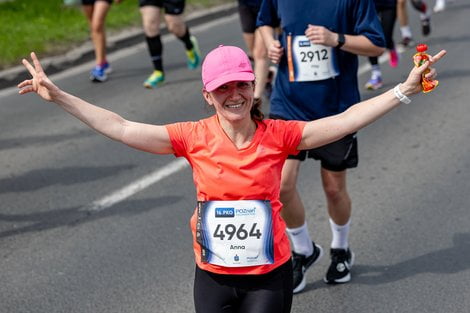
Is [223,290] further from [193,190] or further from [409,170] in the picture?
[409,170]

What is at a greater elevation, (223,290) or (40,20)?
(223,290)

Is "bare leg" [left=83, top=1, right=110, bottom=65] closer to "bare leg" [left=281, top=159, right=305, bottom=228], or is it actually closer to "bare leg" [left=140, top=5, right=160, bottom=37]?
"bare leg" [left=140, top=5, right=160, bottom=37]

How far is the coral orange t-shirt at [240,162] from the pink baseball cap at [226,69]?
0.84 feet

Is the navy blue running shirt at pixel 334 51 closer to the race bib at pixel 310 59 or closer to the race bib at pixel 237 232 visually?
the race bib at pixel 310 59

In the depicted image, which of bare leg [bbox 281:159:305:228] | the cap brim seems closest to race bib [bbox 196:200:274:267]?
the cap brim

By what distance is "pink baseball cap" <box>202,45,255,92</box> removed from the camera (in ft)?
12.6

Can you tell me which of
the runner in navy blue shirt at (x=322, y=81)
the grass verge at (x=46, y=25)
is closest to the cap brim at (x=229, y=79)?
the runner in navy blue shirt at (x=322, y=81)

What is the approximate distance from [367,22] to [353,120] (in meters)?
1.41

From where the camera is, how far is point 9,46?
1274cm

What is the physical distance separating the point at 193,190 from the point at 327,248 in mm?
1617

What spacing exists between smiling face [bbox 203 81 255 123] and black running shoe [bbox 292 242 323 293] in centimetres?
184

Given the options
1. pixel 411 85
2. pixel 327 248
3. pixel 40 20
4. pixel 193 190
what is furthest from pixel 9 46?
pixel 411 85

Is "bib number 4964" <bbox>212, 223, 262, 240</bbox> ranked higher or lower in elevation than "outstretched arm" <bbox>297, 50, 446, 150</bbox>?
lower

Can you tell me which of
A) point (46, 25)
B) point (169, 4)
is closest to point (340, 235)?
point (169, 4)
